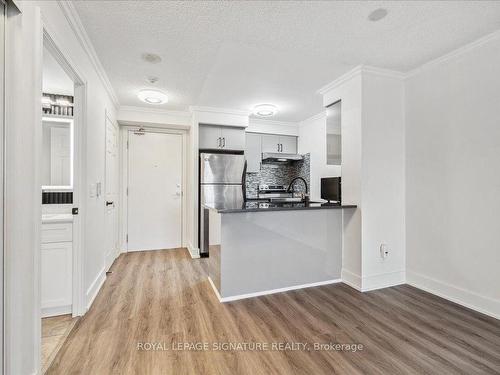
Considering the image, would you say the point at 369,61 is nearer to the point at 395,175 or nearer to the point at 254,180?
the point at 395,175

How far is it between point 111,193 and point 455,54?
4.52 m

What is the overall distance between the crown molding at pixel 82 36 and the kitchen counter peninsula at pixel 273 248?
1872mm

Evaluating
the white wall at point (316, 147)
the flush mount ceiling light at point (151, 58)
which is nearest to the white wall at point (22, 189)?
the flush mount ceiling light at point (151, 58)

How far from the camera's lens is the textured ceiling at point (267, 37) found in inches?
72.2

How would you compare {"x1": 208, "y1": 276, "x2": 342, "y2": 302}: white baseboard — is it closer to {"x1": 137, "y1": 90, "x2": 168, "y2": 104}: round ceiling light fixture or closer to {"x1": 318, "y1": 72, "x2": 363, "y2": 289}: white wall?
{"x1": 318, "y1": 72, "x2": 363, "y2": 289}: white wall

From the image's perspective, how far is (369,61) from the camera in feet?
8.59

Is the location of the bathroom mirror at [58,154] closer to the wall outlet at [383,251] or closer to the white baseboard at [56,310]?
the white baseboard at [56,310]

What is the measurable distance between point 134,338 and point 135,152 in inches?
130

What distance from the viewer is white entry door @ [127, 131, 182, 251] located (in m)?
4.36

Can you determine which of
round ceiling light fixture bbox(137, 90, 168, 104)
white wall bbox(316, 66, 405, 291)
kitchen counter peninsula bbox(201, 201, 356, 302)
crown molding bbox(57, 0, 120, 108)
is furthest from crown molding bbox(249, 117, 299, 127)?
kitchen counter peninsula bbox(201, 201, 356, 302)

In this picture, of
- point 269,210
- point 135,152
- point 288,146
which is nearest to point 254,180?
point 288,146

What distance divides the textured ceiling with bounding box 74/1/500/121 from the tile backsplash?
212 cm

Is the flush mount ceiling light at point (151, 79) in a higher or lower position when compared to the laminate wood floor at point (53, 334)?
higher

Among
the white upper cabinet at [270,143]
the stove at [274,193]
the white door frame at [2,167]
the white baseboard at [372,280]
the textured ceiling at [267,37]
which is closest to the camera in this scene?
the white door frame at [2,167]
